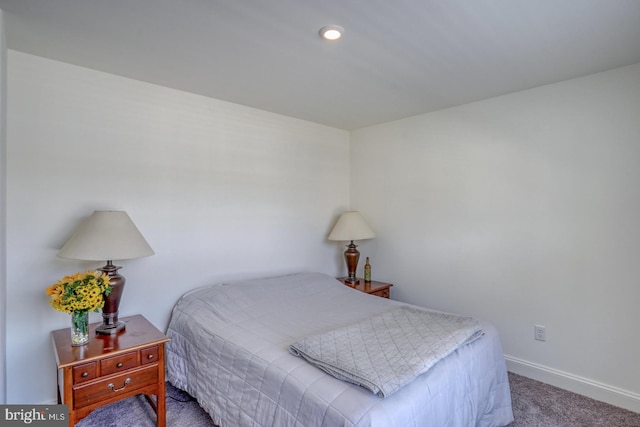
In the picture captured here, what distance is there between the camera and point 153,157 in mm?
2502

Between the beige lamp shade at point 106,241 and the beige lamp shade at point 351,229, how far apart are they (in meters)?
1.89

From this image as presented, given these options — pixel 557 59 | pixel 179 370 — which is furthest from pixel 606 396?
pixel 179 370

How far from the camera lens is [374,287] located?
→ 330 centimetres

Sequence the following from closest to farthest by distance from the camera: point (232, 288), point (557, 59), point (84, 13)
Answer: point (84, 13), point (557, 59), point (232, 288)

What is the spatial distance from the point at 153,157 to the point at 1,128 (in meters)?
0.88

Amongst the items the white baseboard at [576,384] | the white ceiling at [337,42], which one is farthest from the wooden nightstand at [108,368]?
the white baseboard at [576,384]

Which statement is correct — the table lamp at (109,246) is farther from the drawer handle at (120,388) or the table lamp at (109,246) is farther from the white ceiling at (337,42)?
the white ceiling at (337,42)

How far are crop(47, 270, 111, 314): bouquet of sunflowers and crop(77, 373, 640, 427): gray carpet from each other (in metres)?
0.82

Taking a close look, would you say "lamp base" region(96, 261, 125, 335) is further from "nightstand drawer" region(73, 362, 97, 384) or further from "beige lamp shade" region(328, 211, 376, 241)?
"beige lamp shade" region(328, 211, 376, 241)

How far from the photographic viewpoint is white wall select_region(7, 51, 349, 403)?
202 centimetres

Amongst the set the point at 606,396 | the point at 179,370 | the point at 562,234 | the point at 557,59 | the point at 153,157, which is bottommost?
the point at 606,396

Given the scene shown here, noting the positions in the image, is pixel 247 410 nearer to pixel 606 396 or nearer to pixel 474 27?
pixel 474 27

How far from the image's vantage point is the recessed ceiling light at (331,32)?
170cm

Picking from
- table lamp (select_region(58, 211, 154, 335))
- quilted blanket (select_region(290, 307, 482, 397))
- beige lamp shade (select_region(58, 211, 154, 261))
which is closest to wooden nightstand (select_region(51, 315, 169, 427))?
table lamp (select_region(58, 211, 154, 335))
